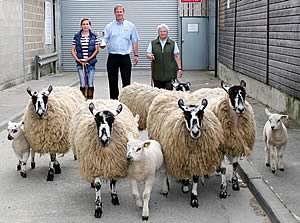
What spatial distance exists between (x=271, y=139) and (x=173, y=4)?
21142 millimetres

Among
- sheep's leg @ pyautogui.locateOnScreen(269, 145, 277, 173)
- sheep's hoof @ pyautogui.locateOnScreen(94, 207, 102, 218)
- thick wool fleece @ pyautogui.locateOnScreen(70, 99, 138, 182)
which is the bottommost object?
sheep's hoof @ pyautogui.locateOnScreen(94, 207, 102, 218)

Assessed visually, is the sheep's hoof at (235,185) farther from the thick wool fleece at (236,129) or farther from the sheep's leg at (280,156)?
the sheep's leg at (280,156)

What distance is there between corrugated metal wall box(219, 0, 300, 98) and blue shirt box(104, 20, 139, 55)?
325 cm

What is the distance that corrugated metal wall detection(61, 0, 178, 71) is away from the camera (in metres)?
28.0

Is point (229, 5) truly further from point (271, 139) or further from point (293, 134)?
point (271, 139)

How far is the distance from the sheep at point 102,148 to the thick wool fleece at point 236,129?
1132 mm

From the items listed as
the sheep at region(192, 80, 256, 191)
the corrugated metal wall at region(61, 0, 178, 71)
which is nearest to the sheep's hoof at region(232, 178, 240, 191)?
the sheep at region(192, 80, 256, 191)

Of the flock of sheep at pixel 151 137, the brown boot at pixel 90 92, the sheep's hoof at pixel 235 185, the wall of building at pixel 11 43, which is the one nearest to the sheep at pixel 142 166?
the flock of sheep at pixel 151 137

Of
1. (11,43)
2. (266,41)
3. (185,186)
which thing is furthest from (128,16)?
(185,186)

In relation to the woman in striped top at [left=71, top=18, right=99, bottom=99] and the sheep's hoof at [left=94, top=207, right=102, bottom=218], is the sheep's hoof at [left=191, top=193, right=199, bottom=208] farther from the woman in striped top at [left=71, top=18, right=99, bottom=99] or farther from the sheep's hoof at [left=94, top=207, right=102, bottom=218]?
the woman in striped top at [left=71, top=18, right=99, bottom=99]

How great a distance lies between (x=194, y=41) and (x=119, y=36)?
610 inches

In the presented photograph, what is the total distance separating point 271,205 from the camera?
641 cm

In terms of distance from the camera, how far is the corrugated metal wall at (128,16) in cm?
2803

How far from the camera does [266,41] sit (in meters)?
14.6
